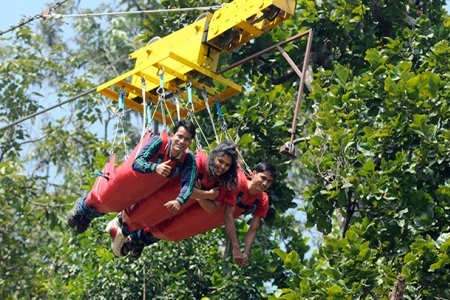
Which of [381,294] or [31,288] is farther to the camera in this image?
[31,288]

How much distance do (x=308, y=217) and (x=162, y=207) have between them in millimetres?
2004

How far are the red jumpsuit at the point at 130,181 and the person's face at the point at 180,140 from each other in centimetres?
7

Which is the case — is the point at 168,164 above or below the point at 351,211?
above

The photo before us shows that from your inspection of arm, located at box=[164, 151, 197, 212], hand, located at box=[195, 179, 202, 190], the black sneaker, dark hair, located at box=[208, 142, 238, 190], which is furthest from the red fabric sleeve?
the black sneaker

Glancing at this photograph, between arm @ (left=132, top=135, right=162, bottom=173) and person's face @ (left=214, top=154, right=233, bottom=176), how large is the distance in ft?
1.30

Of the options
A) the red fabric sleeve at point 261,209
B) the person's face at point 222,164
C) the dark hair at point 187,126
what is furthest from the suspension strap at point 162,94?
the red fabric sleeve at point 261,209

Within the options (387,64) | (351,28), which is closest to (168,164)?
(387,64)

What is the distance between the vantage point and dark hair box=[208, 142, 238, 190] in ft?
32.8

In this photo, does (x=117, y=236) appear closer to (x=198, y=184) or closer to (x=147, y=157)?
(x=198, y=184)

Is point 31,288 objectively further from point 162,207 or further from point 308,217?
point 162,207

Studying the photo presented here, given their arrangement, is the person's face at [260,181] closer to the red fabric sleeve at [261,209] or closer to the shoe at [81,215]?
the red fabric sleeve at [261,209]

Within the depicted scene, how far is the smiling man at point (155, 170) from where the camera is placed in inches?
388

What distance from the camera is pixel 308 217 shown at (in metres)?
12.0

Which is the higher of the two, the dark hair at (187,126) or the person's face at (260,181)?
the dark hair at (187,126)
